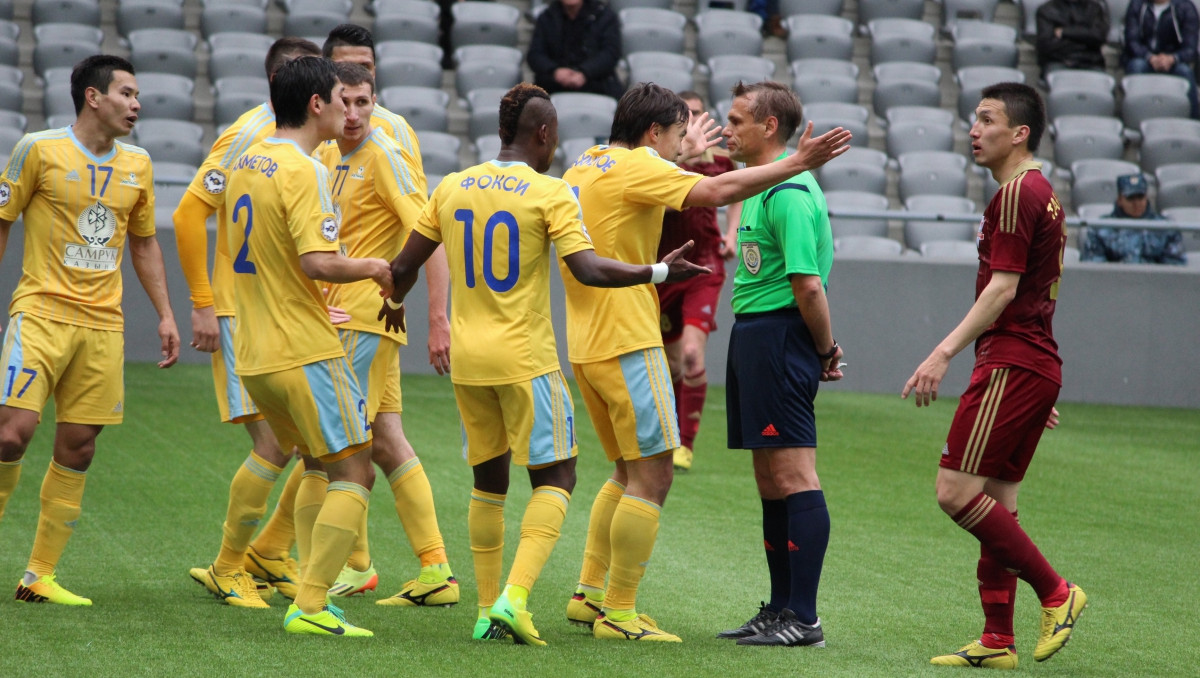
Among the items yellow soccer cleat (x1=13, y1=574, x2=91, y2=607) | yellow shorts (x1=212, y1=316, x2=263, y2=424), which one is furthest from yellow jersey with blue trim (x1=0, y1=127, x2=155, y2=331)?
yellow soccer cleat (x1=13, y1=574, x2=91, y2=607)

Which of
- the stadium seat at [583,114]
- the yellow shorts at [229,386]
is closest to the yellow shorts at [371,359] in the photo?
the yellow shorts at [229,386]

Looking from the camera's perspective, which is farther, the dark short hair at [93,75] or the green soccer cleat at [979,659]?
the dark short hair at [93,75]

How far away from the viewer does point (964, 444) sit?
4.26 meters

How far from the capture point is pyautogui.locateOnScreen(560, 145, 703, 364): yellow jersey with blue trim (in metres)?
4.42

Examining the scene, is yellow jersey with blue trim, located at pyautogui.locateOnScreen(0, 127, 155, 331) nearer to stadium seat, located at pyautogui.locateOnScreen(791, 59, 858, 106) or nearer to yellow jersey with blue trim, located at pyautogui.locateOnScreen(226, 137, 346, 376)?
yellow jersey with blue trim, located at pyautogui.locateOnScreen(226, 137, 346, 376)

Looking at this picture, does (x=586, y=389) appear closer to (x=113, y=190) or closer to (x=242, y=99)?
(x=113, y=190)

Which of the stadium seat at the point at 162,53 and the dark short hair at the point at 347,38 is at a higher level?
the stadium seat at the point at 162,53

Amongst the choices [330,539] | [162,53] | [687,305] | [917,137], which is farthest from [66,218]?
[917,137]

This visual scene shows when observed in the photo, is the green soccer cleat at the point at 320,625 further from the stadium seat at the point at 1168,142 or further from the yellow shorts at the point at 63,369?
the stadium seat at the point at 1168,142

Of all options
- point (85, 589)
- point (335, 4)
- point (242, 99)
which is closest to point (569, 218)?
point (85, 589)

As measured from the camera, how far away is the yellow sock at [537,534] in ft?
14.0

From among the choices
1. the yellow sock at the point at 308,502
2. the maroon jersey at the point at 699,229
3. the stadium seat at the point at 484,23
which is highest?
the stadium seat at the point at 484,23

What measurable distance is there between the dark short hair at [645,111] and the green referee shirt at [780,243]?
416 mm

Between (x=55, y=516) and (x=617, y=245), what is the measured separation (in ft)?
7.85
